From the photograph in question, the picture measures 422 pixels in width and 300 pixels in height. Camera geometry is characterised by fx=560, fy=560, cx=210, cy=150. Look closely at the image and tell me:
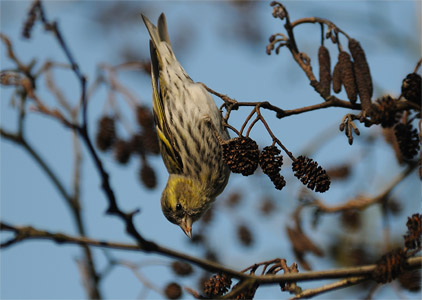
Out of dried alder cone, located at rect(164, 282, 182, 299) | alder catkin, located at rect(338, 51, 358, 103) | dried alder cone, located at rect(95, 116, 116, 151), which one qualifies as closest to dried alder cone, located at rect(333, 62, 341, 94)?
alder catkin, located at rect(338, 51, 358, 103)

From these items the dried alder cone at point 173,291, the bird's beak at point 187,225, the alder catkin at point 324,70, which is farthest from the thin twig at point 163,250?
the bird's beak at point 187,225

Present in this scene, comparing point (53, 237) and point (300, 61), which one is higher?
point (300, 61)

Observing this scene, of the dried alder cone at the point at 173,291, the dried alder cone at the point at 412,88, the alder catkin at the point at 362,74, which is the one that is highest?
the alder catkin at the point at 362,74

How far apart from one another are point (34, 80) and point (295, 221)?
5.78 ft

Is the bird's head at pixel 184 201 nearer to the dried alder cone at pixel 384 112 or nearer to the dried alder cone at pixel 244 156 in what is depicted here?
the dried alder cone at pixel 244 156

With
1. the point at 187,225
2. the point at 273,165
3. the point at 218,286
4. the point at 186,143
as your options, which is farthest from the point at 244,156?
the point at 187,225

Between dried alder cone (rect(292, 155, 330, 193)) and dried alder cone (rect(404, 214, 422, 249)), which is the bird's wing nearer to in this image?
dried alder cone (rect(292, 155, 330, 193))

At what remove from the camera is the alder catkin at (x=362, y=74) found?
2320 mm

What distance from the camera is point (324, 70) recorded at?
8.40 ft

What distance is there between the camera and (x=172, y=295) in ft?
10.3

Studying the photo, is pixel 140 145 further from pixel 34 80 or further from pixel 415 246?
pixel 415 246

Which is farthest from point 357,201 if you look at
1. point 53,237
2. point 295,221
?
point 53,237

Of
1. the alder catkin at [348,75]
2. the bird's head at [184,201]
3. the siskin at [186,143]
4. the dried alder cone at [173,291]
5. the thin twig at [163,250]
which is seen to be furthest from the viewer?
the bird's head at [184,201]

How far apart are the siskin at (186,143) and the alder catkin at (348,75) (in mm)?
1255
